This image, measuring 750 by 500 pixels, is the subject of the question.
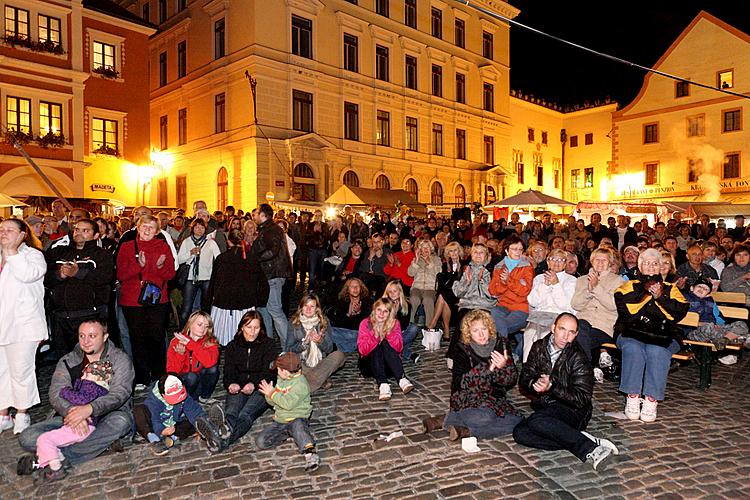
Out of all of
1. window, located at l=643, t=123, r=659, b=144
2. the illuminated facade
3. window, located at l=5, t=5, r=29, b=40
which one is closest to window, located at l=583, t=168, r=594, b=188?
window, located at l=643, t=123, r=659, b=144

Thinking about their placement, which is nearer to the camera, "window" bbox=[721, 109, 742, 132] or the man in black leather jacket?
the man in black leather jacket

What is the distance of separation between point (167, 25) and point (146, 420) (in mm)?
33140

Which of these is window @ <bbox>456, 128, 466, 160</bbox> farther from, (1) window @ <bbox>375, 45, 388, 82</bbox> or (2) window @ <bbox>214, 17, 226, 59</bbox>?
(2) window @ <bbox>214, 17, 226, 59</bbox>

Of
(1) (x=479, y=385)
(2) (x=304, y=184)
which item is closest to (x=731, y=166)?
(2) (x=304, y=184)

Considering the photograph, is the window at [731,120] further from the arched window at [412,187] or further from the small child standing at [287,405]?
the small child standing at [287,405]

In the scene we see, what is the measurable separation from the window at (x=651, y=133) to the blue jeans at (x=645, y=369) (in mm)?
35671

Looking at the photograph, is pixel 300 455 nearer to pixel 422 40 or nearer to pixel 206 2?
pixel 206 2

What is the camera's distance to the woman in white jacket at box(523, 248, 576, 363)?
743 cm

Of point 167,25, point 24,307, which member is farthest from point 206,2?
point 24,307

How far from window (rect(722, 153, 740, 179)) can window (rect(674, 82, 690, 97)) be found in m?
4.86

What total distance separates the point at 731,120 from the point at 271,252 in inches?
1400

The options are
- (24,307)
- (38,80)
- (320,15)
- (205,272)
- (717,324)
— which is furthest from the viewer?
(320,15)

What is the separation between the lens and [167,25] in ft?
108

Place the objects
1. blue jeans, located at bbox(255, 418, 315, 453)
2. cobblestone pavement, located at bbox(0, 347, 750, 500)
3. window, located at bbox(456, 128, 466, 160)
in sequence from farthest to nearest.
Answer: window, located at bbox(456, 128, 466, 160) → blue jeans, located at bbox(255, 418, 315, 453) → cobblestone pavement, located at bbox(0, 347, 750, 500)
